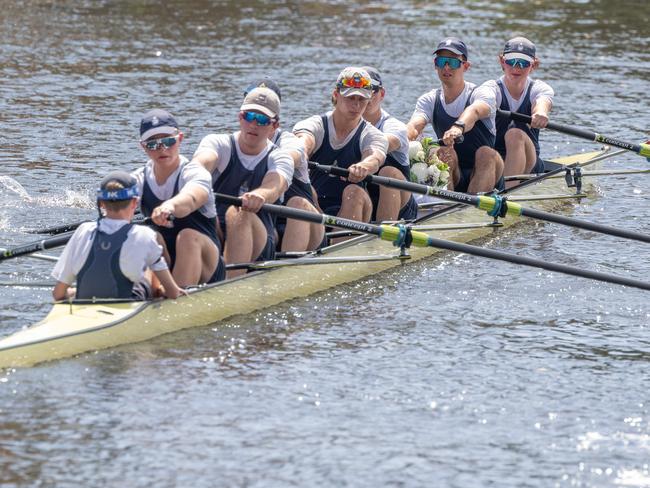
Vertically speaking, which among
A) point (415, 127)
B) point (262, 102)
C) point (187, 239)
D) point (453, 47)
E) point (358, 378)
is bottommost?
point (358, 378)

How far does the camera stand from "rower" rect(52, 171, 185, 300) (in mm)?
10242

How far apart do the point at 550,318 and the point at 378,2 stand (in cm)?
2481

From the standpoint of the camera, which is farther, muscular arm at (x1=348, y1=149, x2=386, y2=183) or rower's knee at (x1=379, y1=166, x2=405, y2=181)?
rower's knee at (x1=379, y1=166, x2=405, y2=181)

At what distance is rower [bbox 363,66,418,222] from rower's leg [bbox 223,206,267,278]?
2422 millimetres

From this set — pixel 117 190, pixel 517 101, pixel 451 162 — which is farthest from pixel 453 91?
pixel 117 190

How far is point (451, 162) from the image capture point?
16094 millimetres

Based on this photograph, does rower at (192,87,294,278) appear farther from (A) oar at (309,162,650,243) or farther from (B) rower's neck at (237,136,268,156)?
(A) oar at (309,162,650,243)

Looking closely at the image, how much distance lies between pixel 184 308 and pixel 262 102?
2.06m

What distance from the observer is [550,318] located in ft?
40.2

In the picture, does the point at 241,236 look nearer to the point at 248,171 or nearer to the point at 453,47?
the point at 248,171

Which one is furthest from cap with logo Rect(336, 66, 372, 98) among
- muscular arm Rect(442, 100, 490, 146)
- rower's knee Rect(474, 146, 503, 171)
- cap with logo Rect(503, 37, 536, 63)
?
cap with logo Rect(503, 37, 536, 63)

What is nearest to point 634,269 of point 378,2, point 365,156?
point 365,156

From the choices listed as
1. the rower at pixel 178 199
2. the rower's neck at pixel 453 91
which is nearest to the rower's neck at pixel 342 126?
the rower's neck at pixel 453 91

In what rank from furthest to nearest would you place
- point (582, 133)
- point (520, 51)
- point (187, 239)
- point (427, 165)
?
point (582, 133) → point (520, 51) → point (427, 165) → point (187, 239)
